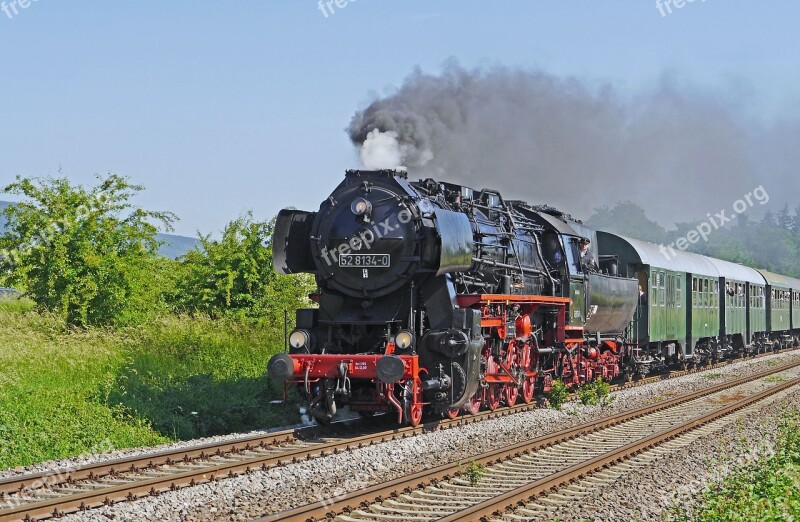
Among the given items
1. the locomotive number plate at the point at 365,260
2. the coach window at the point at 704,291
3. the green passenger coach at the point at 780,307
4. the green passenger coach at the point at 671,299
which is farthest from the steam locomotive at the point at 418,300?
the green passenger coach at the point at 780,307

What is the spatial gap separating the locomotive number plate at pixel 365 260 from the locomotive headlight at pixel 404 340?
3.34 feet

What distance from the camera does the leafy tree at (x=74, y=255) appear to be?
18000mm

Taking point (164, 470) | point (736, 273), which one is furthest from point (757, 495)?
point (736, 273)

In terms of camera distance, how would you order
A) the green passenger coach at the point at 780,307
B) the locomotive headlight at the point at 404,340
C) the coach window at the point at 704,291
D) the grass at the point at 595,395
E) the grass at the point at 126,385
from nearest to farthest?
the grass at the point at 126,385
the locomotive headlight at the point at 404,340
the grass at the point at 595,395
the coach window at the point at 704,291
the green passenger coach at the point at 780,307

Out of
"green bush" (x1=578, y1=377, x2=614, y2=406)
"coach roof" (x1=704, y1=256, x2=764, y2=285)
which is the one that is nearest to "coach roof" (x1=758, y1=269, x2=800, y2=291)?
"coach roof" (x1=704, y1=256, x2=764, y2=285)

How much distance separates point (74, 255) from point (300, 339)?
7732 mm

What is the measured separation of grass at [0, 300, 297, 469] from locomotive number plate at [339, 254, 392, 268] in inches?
117

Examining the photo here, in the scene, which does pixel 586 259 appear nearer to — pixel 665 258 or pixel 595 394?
pixel 595 394

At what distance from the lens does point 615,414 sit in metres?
15.0

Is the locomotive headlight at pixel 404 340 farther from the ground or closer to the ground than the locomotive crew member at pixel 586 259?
closer to the ground

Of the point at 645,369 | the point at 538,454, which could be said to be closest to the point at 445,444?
the point at 538,454

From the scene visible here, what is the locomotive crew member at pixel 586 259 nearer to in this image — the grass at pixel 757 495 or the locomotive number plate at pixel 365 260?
the locomotive number plate at pixel 365 260

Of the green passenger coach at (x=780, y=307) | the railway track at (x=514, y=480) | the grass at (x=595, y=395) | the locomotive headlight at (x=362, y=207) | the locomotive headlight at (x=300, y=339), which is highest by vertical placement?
the locomotive headlight at (x=362, y=207)

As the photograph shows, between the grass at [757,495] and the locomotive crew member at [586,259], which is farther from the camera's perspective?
the locomotive crew member at [586,259]
